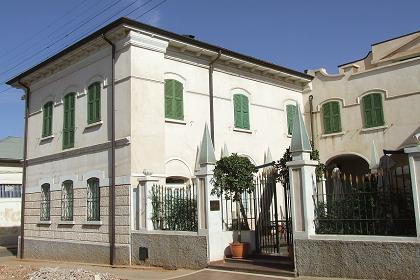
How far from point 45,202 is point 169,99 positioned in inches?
285

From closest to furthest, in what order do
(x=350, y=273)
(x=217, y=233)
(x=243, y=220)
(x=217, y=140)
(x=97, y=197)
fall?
(x=350, y=273), (x=217, y=233), (x=243, y=220), (x=97, y=197), (x=217, y=140)

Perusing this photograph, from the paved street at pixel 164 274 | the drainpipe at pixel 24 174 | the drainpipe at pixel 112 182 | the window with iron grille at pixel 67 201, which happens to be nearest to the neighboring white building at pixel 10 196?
the drainpipe at pixel 24 174

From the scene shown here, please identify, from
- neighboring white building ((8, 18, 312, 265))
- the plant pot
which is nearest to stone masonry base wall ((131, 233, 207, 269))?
neighboring white building ((8, 18, 312, 265))

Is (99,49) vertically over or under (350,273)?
over

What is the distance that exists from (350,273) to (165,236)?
545 centimetres

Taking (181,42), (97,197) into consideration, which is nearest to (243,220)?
(97,197)

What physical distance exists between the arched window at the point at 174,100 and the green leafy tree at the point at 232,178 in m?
3.78

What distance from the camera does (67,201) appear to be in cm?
1714

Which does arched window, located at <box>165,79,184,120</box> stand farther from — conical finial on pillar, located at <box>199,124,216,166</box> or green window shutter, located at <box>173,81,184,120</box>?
conical finial on pillar, located at <box>199,124,216,166</box>

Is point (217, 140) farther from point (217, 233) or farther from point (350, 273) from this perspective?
point (350, 273)

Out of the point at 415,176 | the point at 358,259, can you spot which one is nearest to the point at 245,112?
the point at 358,259

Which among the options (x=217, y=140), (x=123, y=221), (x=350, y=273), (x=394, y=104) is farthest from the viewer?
(x=394, y=104)

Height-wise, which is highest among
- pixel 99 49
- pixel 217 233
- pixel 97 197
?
pixel 99 49

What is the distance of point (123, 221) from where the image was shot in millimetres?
14125
